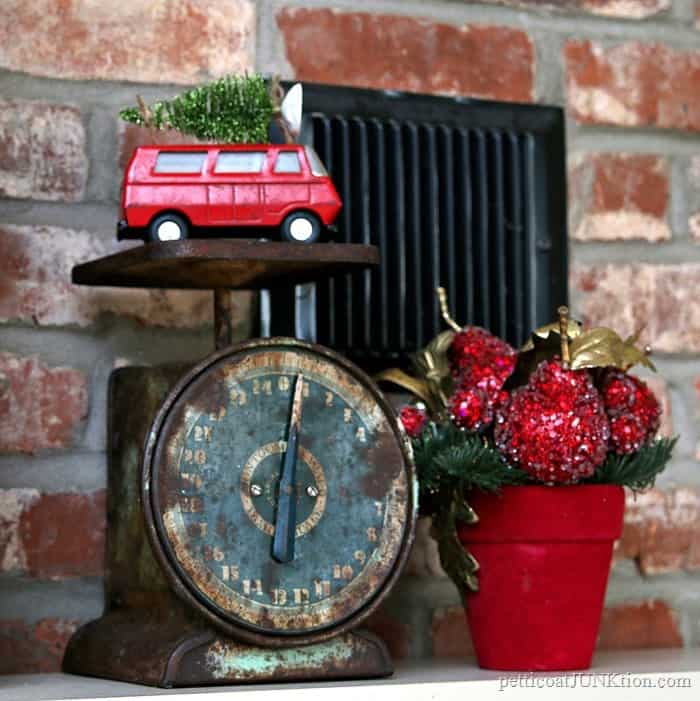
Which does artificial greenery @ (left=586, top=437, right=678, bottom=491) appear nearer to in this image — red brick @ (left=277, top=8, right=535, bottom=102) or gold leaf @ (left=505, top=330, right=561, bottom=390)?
gold leaf @ (left=505, top=330, right=561, bottom=390)

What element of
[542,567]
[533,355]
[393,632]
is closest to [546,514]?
[542,567]

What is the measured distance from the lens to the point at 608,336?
4.35 ft

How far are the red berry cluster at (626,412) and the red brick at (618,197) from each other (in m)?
0.36

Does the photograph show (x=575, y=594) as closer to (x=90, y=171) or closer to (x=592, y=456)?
(x=592, y=456)

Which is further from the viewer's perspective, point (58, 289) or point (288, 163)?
point (58, 289)

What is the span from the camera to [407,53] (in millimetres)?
1606

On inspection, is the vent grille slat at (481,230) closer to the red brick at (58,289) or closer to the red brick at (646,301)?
the red brick at (646,301)

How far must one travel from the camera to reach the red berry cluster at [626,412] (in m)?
1.31

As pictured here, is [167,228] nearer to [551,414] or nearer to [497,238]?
[551,414]

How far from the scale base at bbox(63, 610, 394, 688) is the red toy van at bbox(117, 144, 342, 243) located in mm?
317

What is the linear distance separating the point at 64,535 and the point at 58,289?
0.73ft

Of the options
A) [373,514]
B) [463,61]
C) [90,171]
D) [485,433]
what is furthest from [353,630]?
[463,61]

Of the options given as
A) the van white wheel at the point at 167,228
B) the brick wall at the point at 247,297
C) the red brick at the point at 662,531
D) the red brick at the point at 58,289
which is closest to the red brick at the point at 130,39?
the brick wall at the point at 247,297

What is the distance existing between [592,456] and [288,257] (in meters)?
0.29
